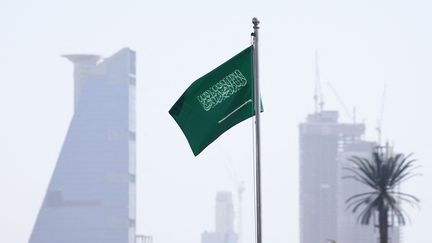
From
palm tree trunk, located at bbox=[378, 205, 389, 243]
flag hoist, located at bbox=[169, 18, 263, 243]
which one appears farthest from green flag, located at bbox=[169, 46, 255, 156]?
palm tree trunk, located at bbox=[378, 205, 389, 243]

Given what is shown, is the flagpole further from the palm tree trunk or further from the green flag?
the palm tree trunk

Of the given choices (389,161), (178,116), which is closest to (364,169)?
(389,161)

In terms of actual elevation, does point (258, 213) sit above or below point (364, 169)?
below

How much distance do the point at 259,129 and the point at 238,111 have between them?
1934 millimetres

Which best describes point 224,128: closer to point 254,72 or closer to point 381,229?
point 254,72

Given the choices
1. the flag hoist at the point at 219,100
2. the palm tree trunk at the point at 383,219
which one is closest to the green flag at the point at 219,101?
the flag hoist at the point at 219,100

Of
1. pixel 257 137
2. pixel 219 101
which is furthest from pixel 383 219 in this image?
pixel 257 137

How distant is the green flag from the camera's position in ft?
118

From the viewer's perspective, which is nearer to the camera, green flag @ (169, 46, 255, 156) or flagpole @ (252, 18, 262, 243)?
flagpole @ (252, 18, 262, 243)

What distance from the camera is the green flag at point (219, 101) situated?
3600 cm

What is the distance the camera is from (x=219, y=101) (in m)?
36.0

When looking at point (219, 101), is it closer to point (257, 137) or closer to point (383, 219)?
point (257, 137)

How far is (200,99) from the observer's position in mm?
36281

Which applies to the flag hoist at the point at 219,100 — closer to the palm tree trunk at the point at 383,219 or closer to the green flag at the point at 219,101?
the green flag at the point at 219,101
